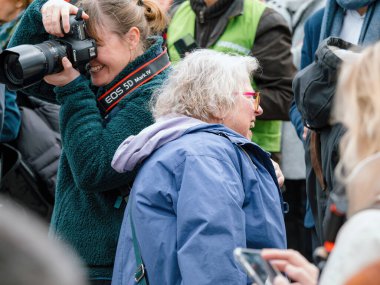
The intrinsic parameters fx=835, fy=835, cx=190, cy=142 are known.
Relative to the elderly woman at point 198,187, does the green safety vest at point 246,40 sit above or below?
below

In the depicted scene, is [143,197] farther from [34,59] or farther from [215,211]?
[34,59]

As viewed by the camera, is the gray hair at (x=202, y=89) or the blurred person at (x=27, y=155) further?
the blurred person at (x=27, y=155)

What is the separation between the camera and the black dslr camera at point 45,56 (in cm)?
315

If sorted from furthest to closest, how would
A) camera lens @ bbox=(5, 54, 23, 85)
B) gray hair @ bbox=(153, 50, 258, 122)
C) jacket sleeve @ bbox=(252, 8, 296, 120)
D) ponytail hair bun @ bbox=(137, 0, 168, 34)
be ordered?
jacket sleeve @ bbox=(252, 8, 296, 120) < ponytail hair bun @ bbox=(137, 0, 168, 34) < camera lens @ bbox=(5, 54, 23, 85) < gray hair @ bbox=(153, 50, 258, 122)

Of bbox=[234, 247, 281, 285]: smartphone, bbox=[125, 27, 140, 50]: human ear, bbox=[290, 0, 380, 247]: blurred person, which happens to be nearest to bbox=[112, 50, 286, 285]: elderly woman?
bbox=[125, 27, 140, 50]: human ear

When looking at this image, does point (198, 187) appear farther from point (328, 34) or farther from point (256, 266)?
point (328, 34)

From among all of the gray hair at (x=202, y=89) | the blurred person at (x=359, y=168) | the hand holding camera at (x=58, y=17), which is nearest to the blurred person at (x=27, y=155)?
the hand holding camera at (x=58, y=17)

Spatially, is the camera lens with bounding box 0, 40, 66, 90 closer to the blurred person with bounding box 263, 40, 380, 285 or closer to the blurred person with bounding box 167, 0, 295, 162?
A: the blurred person with bounding box 263, 40, 380, 285

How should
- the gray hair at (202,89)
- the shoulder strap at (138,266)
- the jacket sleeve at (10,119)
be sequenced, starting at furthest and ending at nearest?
the jacket sleeve at (10,119) < the gray hair at (202,89) < the shoulder strap at (138,266)

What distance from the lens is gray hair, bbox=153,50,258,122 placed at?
309 centimetres

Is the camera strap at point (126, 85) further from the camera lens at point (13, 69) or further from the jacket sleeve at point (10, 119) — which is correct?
the jacket sleeve at point (10, 119)

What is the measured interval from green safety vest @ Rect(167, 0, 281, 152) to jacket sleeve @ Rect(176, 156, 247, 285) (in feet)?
7.09

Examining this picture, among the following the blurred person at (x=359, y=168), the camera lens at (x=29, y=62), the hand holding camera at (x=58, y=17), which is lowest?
the camera lens at (x=29, y=62)

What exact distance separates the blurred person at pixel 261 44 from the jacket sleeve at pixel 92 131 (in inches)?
66.8
